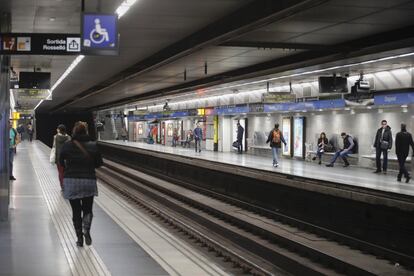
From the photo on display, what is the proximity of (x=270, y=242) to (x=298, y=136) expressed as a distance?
17.4m

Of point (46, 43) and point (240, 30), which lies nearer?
point (46, 43)

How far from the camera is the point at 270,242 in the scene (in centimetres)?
1059

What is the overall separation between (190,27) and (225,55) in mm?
4420

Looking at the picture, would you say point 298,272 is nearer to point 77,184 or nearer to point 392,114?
point 77,184

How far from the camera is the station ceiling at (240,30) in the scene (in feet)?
35.0

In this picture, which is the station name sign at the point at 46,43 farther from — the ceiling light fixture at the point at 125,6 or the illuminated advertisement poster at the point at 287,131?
the illuminated advertisement poster at the point at 287,131

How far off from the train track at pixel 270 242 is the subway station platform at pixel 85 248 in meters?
0.88

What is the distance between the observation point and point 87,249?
763cm

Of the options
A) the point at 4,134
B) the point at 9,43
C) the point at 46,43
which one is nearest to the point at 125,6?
the point at 46,43

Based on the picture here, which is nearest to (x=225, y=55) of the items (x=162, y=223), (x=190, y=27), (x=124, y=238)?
(x=190, y=27)

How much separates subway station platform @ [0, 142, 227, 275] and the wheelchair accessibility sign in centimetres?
287

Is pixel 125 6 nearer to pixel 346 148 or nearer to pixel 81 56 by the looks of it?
pixel 81 56

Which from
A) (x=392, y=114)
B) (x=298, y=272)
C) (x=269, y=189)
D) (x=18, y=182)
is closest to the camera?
(x=298, y=272)

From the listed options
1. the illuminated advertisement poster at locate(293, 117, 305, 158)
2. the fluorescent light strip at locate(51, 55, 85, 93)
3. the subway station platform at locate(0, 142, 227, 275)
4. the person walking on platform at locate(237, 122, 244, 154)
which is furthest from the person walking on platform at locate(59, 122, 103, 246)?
the person walking on platform at locate(237, 122, 244, 154)
